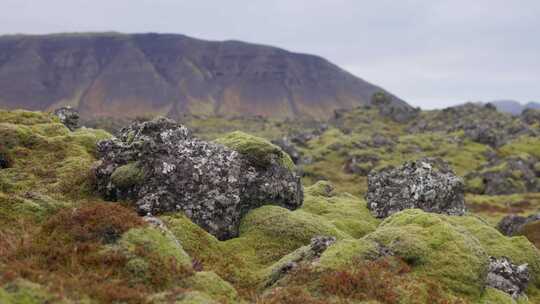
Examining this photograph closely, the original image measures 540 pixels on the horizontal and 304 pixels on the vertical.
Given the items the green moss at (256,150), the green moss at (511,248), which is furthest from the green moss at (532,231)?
the green moss at (256,150)

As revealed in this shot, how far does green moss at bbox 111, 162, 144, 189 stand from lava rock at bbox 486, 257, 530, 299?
1422 cm

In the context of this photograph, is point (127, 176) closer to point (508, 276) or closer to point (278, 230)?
point (278, 230)

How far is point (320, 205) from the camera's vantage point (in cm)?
2758

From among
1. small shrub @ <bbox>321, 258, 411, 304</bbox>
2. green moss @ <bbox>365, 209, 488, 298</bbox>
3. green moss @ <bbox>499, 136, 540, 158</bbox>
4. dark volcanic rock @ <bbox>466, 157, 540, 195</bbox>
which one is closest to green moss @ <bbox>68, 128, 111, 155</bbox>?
green moss @ <bbox>365, 209, 488, 298</bbox>

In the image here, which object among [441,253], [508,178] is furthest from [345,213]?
[508,178]

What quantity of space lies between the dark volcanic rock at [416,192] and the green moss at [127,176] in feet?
47.8

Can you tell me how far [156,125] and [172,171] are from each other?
8.19ft

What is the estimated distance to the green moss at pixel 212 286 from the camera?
1357cm

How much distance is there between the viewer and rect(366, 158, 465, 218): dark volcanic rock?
29469 mm

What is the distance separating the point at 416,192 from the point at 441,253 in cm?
1297

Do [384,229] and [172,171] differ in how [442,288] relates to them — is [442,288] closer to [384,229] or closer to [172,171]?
[384,229]

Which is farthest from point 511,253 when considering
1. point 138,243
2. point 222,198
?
point 138,243

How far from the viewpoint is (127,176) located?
21.0 metres

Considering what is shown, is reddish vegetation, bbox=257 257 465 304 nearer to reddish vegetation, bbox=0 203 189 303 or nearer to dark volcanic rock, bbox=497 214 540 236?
reddish vegetation, bbox=0 203 189 303
